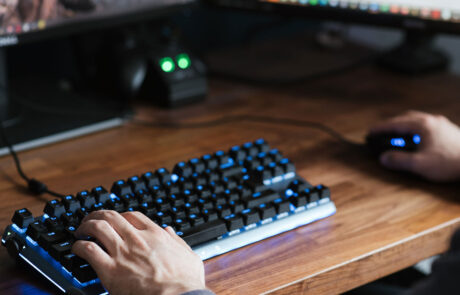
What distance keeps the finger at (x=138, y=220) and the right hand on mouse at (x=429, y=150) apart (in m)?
0.43

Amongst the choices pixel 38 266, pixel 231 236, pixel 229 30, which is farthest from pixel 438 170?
pixel 229 30

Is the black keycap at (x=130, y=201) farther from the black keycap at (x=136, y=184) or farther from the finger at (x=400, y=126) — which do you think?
the finger at (x=400, y=126)

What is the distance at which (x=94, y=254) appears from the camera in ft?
2.16

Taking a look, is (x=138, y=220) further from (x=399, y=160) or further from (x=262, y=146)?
(x=399, y=160)

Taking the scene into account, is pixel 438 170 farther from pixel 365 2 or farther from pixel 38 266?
pixel 38 266

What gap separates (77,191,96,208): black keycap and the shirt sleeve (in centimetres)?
41

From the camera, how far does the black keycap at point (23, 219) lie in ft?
2.40

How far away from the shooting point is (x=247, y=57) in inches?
57.1

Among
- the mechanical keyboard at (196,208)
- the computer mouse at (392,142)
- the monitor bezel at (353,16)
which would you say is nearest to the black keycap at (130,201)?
the mechanical keyboard at (196,208)

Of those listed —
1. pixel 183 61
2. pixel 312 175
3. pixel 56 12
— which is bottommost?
pixel 312 175

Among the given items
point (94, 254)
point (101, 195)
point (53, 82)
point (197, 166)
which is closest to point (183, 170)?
point (197, 166)

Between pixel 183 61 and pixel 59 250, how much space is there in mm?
587

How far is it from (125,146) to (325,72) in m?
0.54

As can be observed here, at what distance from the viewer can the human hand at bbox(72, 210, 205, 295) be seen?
65 cm
